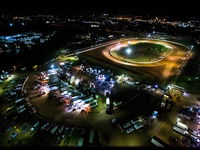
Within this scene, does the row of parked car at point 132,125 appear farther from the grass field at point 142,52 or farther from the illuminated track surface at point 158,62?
the grass field at point 142,52

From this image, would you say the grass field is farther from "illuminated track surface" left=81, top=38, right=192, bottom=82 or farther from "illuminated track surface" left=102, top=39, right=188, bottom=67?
"illuminated track surface" left=81, top=38, right=192, bottom=82

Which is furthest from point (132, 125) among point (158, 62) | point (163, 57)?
point (163, 57)

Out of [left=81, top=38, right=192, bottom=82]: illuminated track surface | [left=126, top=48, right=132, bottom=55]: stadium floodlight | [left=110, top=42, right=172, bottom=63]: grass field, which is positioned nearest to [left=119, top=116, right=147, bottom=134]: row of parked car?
[left=81, top=38, right=192, bottom=82]: illuminated track surface

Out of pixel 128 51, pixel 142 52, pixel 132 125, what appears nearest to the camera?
pixel 132 125

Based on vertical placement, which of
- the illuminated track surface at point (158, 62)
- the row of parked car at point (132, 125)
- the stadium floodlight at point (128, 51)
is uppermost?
the stadium floodlight at point (128, 51)

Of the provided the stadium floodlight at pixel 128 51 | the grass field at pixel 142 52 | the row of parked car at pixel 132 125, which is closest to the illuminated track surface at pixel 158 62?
the grass field at pixel 142 52

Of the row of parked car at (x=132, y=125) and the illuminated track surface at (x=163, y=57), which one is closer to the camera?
the row of parked car at (x=132, y=125)

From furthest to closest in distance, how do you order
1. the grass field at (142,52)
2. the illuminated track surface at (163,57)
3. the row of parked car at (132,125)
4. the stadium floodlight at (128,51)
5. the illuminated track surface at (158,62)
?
the stadium floodlight at (128,51), the grass field at (142,52), the illuminated track surface at (163,57), the illuminated track surface at (158,62), the row of parked car at (132,125)

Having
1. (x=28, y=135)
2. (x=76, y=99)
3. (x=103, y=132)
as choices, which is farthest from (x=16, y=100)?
(x=103, y=132)

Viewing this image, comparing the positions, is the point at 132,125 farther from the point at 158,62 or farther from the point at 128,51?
the point at 128,51

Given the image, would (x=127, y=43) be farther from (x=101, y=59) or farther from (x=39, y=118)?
(x=39, y=118)

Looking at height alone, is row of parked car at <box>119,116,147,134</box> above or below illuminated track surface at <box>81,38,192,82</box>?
below
